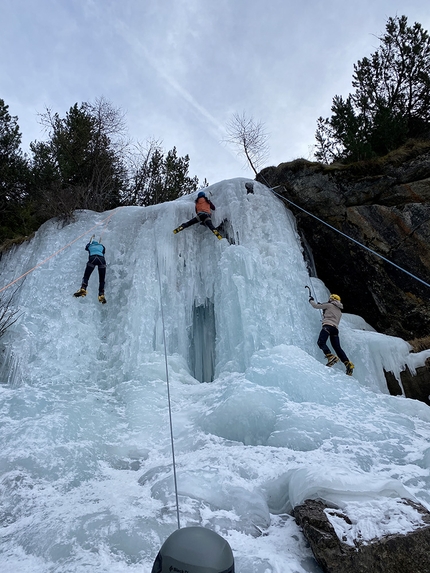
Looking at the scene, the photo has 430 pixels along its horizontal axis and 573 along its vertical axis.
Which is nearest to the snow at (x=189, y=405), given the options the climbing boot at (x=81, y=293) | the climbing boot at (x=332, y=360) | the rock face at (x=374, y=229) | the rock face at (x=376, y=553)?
the rock face at (x=376, y=553)

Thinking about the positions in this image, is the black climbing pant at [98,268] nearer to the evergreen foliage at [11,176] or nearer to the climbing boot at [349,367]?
the climbing boot at [349,367]

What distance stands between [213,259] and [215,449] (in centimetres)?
402

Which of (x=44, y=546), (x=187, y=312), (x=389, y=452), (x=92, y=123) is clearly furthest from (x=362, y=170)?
(x=92, y=123)

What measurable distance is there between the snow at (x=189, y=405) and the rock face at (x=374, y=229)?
62cm

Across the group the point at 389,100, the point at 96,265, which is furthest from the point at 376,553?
the point at 389,100

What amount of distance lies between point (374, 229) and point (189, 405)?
17.1ft

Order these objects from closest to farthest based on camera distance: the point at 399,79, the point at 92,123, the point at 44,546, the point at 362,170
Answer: the point at 44,546 < the point at 362,170 < the point at 399,79 < the point at 92,123

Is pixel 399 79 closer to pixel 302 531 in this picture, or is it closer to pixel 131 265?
pixel 131 265

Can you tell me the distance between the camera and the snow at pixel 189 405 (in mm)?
2471

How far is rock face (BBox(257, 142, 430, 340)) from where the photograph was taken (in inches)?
276

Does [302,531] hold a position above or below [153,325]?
below

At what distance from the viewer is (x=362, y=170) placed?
8.15 meters

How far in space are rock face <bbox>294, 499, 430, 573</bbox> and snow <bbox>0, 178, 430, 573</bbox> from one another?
0.07 m

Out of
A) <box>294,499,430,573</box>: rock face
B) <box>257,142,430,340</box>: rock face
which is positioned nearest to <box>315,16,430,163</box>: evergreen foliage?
<box>257,142,430,340</box>: rock face
